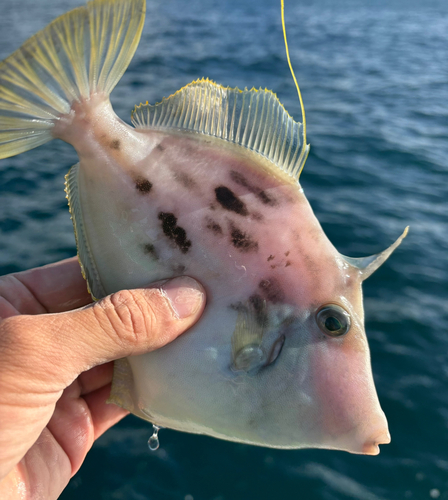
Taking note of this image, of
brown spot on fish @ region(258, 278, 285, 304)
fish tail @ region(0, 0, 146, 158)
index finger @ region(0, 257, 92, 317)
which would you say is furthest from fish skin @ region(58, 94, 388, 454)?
index finger @ region(0, 257, 92, 317)

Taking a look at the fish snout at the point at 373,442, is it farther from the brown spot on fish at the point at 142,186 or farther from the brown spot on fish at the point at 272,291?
the brown spot on fish at the point at 142,186

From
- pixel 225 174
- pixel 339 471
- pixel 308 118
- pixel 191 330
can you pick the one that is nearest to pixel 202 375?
pixel 191 330

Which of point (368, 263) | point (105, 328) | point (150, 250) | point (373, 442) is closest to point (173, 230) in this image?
point (150, 250)

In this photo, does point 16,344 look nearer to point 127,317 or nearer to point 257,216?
point 127,317

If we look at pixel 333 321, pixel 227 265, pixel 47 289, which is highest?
pixel 227 265

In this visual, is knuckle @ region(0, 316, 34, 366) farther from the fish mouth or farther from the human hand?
the fish mouth
